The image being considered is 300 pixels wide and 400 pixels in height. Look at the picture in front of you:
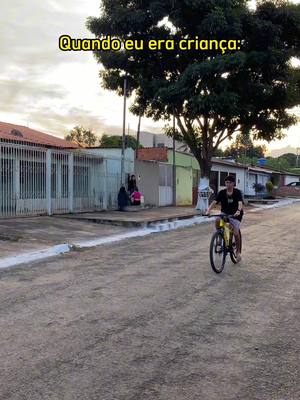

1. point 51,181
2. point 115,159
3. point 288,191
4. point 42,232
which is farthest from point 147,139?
point 42,232

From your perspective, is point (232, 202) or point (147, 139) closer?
point (232, 202)

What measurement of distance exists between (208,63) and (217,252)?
13.4 m

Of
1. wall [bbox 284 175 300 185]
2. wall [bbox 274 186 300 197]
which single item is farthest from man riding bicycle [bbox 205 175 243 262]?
wall [bbox 284 175 300 185]

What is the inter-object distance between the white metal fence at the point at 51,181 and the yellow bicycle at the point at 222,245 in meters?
9.45

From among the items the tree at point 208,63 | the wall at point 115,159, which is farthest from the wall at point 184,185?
the wall at point 115,159

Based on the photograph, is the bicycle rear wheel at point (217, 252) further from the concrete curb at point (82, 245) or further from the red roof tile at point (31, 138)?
the red roof tile at point (31, 138)

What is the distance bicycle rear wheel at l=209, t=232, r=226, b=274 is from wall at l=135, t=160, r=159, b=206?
17.9 metres

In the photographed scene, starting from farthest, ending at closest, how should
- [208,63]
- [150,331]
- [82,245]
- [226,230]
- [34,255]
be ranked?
[208,63], [82,245], [34,255], [226,230], [150,331]

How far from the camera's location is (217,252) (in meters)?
8.85

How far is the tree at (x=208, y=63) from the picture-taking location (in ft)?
69.6

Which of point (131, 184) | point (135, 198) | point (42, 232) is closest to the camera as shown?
point (42, 232)

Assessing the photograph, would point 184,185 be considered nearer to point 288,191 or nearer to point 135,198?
point 135,198

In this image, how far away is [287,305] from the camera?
6.51 m

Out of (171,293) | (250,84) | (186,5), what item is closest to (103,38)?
(186,5)
